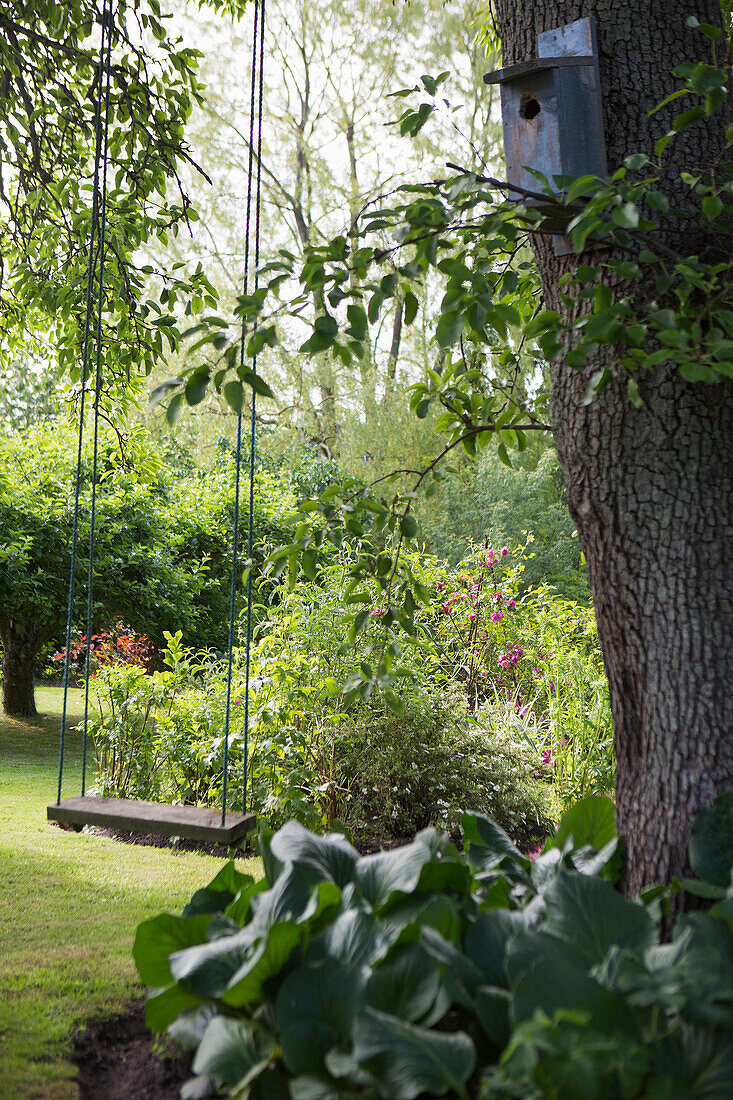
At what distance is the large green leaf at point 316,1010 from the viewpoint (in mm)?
1111

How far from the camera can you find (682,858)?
1.54 meters

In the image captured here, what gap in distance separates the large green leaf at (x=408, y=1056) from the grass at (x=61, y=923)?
26.5 inches

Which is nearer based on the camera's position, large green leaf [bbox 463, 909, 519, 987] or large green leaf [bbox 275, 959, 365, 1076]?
large green leaf [bbox 275, 959, 365, 1076]

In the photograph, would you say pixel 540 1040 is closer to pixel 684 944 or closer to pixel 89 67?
pixel 684 944

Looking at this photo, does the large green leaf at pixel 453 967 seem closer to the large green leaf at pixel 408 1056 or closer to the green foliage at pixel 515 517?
the large green leaf at pixel 408 1056

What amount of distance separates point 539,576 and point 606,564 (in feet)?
28.3

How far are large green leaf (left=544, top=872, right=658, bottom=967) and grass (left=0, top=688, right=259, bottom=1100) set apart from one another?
0.90 metres

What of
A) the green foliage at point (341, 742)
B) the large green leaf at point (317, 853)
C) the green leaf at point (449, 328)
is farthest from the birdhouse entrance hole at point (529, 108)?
the green foliage at point (341, 742)

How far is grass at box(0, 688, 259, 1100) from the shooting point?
60.1 inches

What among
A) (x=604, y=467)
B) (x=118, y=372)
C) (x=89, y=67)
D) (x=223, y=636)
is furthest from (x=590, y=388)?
(x=223, y=636)

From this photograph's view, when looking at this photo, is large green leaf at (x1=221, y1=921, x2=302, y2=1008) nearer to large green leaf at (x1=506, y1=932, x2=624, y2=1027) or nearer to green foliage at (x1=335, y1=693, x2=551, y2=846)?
large green leaf at (x1=506, y1=932, x2=624, y2=1027)

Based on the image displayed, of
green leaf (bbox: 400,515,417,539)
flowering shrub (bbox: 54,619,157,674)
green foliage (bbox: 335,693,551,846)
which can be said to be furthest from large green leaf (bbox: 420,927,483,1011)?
flowering shrub (bbox: 54,619,157,674)

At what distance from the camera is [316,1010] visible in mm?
1160

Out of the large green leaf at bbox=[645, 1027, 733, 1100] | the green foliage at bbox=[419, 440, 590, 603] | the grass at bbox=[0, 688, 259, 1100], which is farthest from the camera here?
the green foliage at bbox=[419, 440, 590, 603]
